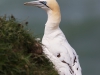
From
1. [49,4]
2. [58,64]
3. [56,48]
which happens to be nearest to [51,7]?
[49,4]

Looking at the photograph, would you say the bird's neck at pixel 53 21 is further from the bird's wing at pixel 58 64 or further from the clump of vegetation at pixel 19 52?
the clump of vegetation at pixel 19 52

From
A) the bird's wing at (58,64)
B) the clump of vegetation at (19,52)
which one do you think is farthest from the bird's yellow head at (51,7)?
the clump of vegetation at (19,52)

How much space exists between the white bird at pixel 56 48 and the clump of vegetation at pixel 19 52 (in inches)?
7.5

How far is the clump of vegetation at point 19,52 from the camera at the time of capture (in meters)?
2.15

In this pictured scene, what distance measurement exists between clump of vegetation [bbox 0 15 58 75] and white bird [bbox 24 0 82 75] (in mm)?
190

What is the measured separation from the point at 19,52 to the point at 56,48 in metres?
0.70

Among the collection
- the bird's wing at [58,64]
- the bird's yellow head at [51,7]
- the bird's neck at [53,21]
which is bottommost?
the bird's wing at [58,64]

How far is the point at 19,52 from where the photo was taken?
2.39 metres

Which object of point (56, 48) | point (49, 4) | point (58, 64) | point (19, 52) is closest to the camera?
point (19, 52)

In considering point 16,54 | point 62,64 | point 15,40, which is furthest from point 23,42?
point 62,64

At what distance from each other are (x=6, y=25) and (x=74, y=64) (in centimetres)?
83

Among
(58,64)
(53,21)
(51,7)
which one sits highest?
(51,7)

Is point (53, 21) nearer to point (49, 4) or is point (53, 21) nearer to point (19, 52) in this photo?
point (49, 4)

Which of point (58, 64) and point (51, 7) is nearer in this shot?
point (58, 64)
